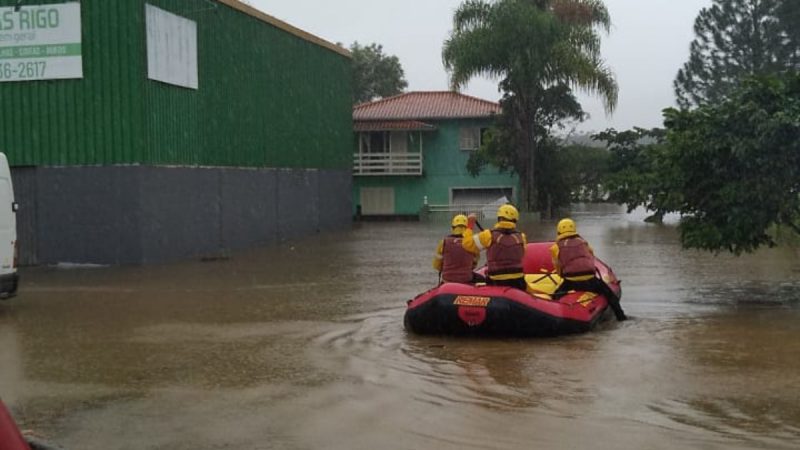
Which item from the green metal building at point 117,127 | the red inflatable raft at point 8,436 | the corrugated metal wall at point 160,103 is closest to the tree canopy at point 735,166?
the red inflatable raft at point 8,436

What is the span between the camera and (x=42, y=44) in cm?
2041

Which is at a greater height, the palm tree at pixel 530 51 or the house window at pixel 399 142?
the palm tree at pixel 530 51

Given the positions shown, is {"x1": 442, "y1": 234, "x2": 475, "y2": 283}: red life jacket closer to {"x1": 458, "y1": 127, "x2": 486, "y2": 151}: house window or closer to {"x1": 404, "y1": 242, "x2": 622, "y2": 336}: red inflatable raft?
{"x1": 404, "y1": 242, "x2": 622, "y2": 336}: red inflatable raft

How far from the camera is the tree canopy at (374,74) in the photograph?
2389 inches

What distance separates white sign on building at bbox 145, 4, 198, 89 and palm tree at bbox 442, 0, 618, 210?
14672 mm

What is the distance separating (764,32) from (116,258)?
43.7m

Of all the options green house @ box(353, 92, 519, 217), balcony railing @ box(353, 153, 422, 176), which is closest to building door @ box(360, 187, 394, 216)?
green house @ box(353, 92, 519, 217)

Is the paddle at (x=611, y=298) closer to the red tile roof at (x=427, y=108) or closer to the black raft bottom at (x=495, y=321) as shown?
the black raft bottom at (x=495, y=321)

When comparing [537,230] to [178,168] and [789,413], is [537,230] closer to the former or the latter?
[178,168]

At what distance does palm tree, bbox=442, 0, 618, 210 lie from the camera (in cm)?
3419

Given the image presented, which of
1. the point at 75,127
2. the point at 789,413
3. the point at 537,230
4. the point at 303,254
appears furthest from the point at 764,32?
the point at 789,413

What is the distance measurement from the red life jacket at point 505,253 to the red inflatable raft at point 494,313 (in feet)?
1.37

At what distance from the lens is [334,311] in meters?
13.3

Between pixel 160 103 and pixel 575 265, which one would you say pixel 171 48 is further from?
pixel 575 265
